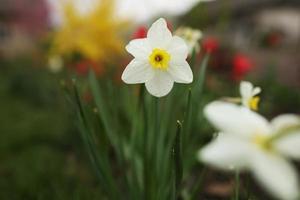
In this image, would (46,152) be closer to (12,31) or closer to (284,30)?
(284,30)

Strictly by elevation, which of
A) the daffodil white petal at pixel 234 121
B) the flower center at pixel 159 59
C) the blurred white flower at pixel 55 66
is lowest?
the blurred white flower at pixel 55 66

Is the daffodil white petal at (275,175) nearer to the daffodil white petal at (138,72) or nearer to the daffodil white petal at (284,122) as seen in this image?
the daffodil white petal at (284,122)

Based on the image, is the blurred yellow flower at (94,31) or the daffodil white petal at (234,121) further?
the blurred yellow flower at (94,31)

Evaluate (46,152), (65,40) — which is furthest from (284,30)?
(46,152)

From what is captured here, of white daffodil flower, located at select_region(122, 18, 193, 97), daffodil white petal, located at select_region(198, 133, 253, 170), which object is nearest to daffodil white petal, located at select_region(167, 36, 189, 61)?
white daffodil flower, located at select_region(122, 18, 193, 97)

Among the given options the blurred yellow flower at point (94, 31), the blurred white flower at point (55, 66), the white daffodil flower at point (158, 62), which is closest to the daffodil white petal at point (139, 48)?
the white daffodil flower at point (158, 62)

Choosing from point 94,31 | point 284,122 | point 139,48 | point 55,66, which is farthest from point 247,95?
point 94,31

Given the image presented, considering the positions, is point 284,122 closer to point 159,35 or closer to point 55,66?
point 159,35
